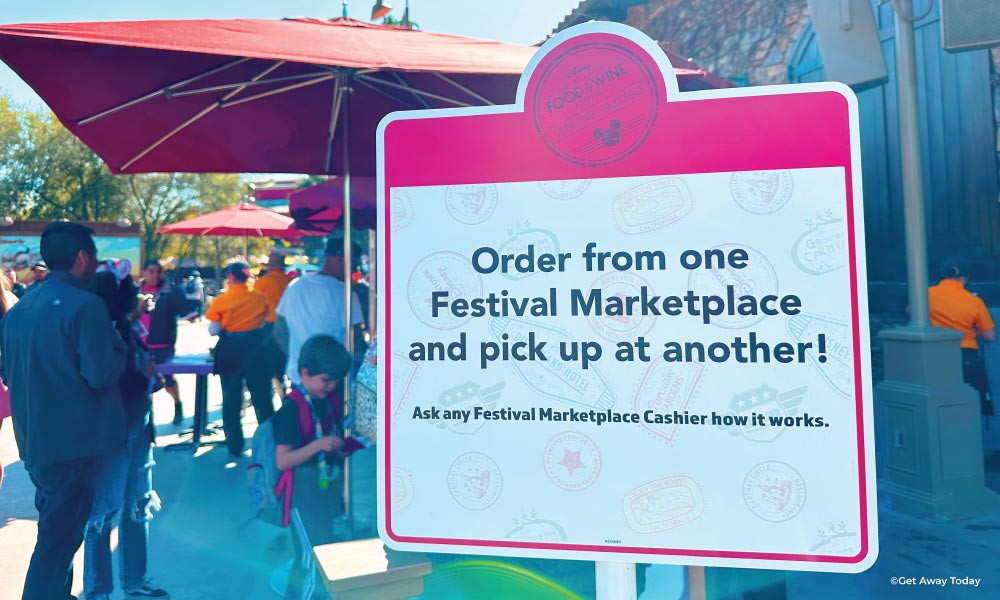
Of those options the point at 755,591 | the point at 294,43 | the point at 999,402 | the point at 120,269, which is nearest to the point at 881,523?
the point at 999,402

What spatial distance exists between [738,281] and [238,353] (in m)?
6.14

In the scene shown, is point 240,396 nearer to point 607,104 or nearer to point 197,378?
point 197,378

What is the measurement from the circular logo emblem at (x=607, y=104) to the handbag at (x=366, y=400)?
292cm

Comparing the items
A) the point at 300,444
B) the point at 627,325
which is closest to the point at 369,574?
the point at 300,444

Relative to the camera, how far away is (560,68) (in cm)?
154

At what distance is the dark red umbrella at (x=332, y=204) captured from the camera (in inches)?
286

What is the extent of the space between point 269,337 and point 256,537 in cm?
251

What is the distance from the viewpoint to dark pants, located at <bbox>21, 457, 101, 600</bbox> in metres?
3.16

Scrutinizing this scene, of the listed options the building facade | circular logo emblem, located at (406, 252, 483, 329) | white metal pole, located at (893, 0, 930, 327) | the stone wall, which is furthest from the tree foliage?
circular logo emblem, located at (406, 252, 483, 329)

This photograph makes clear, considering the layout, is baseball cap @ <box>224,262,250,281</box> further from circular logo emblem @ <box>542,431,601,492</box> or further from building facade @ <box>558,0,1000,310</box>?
circular logo emblem @ <box>542,431,601,492</box>

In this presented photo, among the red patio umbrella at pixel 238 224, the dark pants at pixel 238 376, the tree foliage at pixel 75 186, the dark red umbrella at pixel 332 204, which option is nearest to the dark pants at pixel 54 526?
Result: the dark pants at pixel 238 376

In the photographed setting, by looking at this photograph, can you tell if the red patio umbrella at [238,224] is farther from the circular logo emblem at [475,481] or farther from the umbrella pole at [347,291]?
the circular logo emblem at [475,481]

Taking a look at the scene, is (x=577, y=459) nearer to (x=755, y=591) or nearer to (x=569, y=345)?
(x=569, y=345)

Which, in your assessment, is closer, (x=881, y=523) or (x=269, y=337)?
(x=881, y=523)
